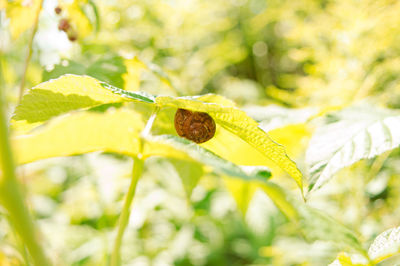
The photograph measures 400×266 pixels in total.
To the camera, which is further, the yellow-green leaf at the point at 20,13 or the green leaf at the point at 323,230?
the yellow-green leaf at the point at 20,13

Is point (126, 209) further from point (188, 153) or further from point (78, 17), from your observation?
point (78, 17)

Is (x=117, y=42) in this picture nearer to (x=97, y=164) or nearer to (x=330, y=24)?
(x=97, y=164)

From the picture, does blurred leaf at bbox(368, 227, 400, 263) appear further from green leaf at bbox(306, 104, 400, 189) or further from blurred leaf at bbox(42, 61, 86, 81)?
blurred leaf at bbox(42, 61, 86, 81)

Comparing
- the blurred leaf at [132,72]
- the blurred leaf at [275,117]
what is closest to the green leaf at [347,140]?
the blurred leaf at [275,117]

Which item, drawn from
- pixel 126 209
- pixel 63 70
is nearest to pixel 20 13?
pixel 63 70

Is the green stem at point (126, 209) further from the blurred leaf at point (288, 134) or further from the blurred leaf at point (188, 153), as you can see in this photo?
the blurred leaf at point (288, 134)

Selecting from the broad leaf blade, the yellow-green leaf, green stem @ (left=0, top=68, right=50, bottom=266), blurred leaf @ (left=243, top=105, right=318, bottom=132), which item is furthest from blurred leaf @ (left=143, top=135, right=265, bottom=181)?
the yellow-green leaf

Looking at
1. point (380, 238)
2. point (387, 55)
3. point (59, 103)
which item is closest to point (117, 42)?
point (387, 55)
